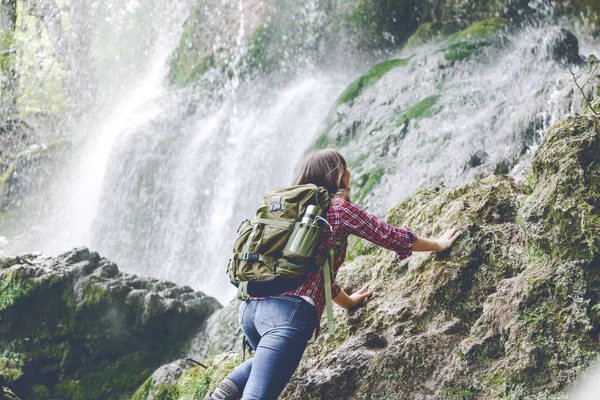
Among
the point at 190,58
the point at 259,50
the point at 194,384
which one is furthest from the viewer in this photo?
the point at 190,58

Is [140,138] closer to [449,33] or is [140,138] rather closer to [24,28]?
[24,28]

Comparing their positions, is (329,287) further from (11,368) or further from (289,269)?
(11,368)

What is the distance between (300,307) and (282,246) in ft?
1.13

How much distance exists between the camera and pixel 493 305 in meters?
3.37

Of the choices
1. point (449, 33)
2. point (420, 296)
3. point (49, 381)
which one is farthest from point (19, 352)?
point (449, 33)

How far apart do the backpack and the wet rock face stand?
70 cm

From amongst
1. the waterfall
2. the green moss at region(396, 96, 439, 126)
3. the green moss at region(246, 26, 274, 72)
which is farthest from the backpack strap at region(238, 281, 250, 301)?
the green moss at region(246, 26, 274, 72)

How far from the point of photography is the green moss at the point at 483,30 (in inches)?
561

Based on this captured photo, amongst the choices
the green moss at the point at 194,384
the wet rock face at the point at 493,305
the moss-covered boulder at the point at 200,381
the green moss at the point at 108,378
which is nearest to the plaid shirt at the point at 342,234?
the wet rock face at the point at 493,305

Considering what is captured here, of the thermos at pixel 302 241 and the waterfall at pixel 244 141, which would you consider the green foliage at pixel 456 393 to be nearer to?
the thermos at pixel 302 241

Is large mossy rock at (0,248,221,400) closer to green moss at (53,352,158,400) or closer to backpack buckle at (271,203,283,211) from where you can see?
green moss at (53,352,158,400)

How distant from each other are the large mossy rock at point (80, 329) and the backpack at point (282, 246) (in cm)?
689

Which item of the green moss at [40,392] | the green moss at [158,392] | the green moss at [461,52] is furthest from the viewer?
the green moss at [461,52]

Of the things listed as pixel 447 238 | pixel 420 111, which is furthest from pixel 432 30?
pixel 447 238
